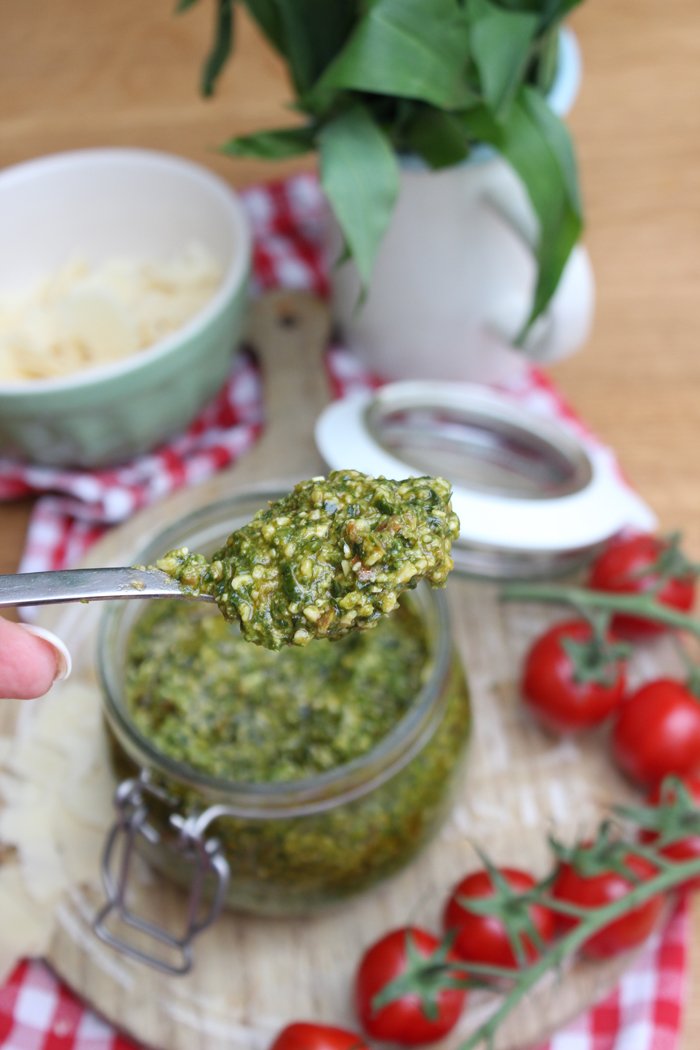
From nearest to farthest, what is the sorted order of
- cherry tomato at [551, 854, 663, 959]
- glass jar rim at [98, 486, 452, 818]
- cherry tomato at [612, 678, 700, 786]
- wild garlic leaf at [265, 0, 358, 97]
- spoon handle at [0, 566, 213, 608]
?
spoon handle at [0, 566, 213, 608]
glass jar rim at [98, 486, 452, 818]
cherry tomato at [551, 854, 663, 959]
cherry tomato at [612, 678, 700, 786]
wild garlic leaf at [265, 0, 358, 97]

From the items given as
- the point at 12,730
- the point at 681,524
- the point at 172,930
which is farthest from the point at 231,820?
the point at 681,524

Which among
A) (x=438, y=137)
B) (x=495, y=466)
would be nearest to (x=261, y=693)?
(x=495, y=466)

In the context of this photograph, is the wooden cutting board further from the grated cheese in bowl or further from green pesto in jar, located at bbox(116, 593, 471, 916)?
the grated cheese in bowl

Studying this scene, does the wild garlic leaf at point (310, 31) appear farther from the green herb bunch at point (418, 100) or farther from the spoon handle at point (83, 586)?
the spoon handle at point (83, 586)

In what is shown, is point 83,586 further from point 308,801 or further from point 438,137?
point 438,137

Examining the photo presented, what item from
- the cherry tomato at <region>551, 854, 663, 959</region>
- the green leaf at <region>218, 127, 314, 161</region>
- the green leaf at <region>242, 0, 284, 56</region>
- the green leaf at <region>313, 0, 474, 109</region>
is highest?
the green leaf at <region>313, 0, 474, 109</region>

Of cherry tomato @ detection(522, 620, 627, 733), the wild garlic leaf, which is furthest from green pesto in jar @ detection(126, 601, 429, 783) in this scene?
the wild garlic leaf

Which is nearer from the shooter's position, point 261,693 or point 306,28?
point 261,693
